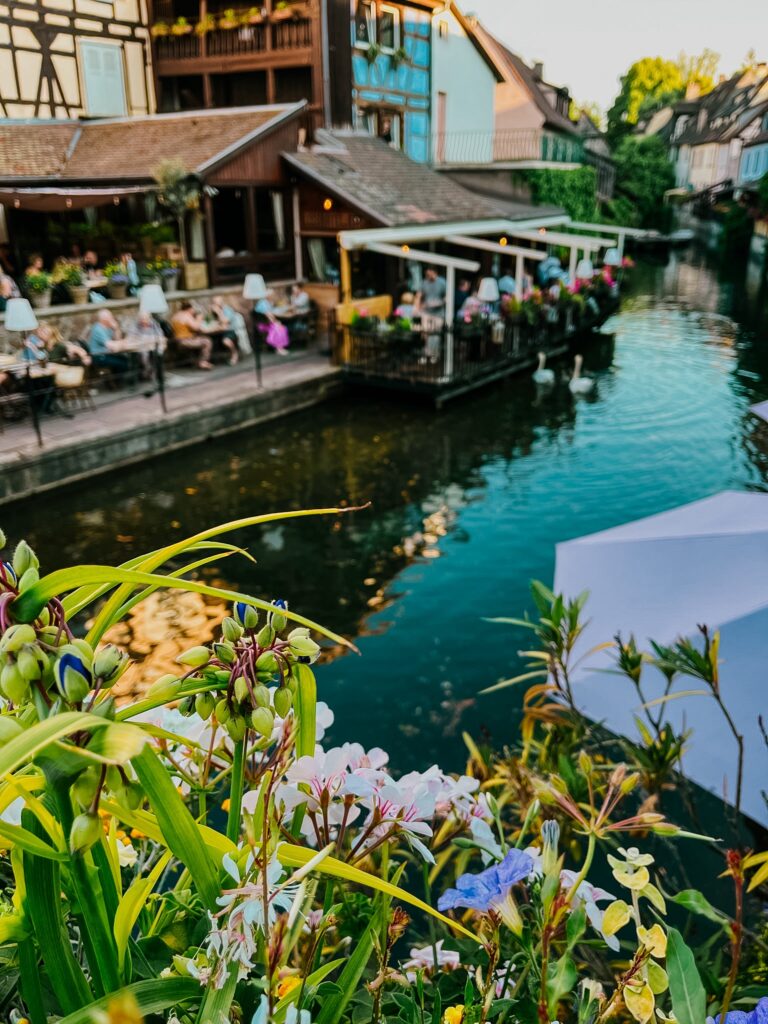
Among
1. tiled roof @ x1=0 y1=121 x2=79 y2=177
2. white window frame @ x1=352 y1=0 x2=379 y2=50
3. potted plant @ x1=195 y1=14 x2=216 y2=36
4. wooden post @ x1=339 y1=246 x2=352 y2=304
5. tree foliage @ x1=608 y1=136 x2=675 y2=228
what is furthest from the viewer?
tree foliage @ x1=608 y1=136 x2=675 y2=228

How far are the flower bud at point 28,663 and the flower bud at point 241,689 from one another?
239 mm

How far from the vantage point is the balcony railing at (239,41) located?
1916 cm

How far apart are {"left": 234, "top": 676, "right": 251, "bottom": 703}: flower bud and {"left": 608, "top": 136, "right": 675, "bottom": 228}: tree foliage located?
5697cm

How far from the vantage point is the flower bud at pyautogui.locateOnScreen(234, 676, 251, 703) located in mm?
940

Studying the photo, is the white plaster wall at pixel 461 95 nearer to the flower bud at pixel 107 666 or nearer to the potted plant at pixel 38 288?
the potted plant at pixel 38 288

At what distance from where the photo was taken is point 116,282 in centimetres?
1455

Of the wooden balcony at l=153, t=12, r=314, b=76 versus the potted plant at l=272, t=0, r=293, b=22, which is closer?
the potted plant at l=272, t=0, r=293, b=22

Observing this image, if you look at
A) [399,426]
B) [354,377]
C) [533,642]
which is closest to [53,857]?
[533,642]

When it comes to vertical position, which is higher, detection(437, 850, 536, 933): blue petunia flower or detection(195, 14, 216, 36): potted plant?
detection(195, 14, 216, 36): potted plant

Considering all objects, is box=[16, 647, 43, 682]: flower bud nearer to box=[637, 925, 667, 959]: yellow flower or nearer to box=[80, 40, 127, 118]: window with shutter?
box=[637, 925, 667, 959]: yellow flower

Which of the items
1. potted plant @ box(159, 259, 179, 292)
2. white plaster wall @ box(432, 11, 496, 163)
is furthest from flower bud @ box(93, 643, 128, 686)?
white plaster wall @ box(432, 11, 496, 163)

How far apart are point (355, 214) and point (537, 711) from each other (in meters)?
15.7

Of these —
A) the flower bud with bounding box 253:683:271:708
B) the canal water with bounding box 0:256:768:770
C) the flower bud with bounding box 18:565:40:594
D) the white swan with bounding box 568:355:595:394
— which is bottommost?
the canal water with bounding box 0:256:768:770

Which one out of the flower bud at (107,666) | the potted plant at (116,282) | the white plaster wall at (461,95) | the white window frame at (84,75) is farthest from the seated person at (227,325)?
the flower bud at (107,666)
